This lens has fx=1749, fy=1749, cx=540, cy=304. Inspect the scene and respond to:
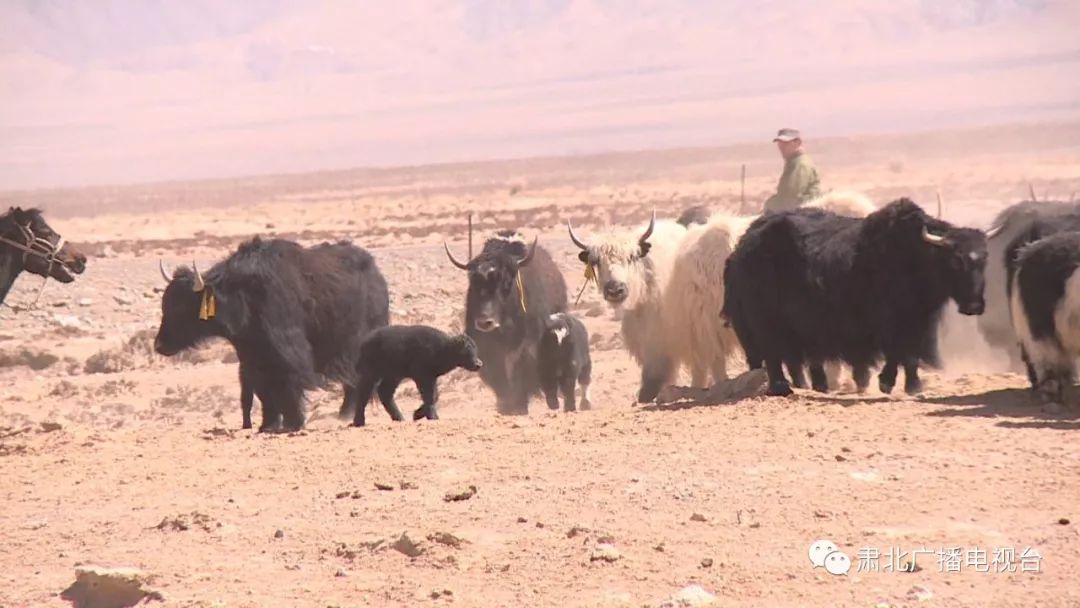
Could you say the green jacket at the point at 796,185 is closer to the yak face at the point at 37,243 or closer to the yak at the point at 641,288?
the yak at the point at 641,288

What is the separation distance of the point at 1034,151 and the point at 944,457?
231 feet

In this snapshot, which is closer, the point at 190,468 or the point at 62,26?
the point at 190,468

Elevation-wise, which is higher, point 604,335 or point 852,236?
point 852,236

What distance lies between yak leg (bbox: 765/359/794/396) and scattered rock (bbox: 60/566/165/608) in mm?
4651

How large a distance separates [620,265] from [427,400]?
5.56 feet

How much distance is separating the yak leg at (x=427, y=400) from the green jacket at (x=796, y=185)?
3303 mm

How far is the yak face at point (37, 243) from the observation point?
1295 centimetres

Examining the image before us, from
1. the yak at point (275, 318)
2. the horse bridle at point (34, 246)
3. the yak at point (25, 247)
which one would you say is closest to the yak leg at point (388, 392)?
the yak at point (275, 318)

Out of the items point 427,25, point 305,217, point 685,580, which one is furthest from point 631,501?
point 427,25

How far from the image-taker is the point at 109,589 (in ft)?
24.9

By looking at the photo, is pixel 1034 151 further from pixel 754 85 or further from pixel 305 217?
pixel 754 85

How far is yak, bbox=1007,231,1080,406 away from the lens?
9531mm

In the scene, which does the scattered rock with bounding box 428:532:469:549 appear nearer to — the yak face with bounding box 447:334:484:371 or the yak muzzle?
the yak face with bounding box 447:334:484:371

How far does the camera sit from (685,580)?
23.4 feet
